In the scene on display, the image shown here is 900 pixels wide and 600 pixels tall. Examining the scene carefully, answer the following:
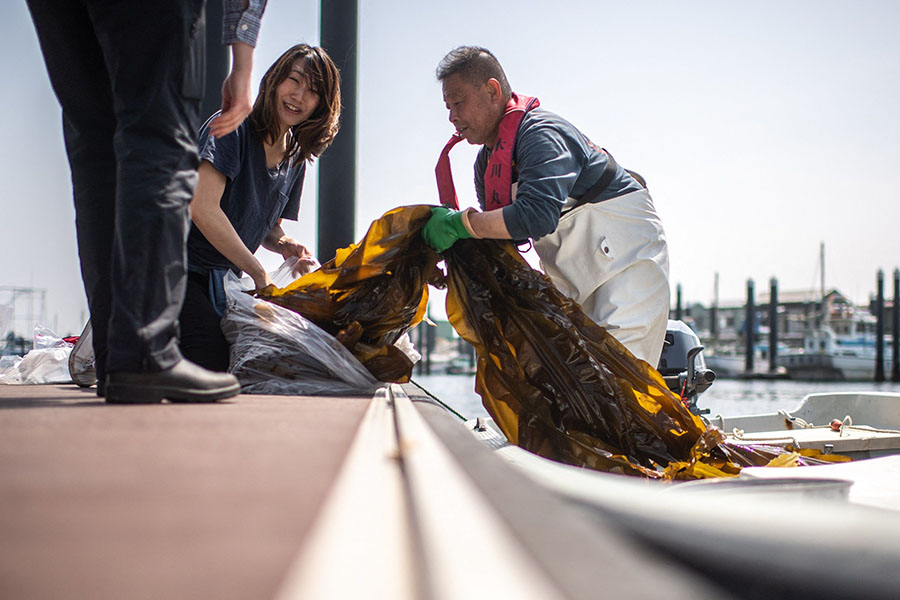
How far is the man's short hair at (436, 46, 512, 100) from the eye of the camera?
9.05 feet

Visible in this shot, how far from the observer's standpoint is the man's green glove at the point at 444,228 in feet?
7.43

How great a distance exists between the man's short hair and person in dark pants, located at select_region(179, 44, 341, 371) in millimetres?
617

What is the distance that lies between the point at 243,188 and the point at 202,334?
55cm

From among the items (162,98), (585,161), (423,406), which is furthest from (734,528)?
(585,161)

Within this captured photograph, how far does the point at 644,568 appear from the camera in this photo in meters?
0.37

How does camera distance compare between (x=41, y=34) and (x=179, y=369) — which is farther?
(x=41, y=34)

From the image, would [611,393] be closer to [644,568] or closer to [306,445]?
[306,445]

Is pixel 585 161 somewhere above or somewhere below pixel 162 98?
above

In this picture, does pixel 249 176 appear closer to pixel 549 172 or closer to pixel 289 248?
pixel 289 248

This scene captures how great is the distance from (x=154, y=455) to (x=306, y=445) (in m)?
0.17

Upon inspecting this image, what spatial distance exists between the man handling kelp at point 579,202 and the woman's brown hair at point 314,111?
25.3 inches

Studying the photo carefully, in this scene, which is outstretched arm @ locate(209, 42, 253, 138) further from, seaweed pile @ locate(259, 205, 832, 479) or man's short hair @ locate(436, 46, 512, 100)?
man's short hair @ locate(436, 46, 512, 100)

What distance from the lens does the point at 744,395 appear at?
23.5 metres

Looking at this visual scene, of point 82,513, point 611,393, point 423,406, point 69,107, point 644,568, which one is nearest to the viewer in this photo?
point 644,568
